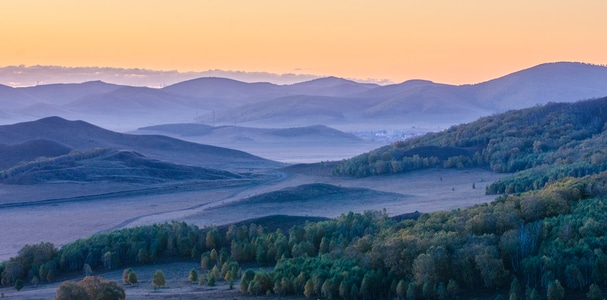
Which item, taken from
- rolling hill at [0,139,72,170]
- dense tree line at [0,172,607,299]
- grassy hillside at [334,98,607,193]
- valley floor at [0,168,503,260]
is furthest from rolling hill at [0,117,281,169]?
dense tree line at [0,172,607,299]

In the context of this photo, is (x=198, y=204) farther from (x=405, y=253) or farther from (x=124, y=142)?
(x=124, y=142)

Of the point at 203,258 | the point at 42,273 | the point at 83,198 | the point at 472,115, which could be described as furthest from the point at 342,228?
the point at 472,115

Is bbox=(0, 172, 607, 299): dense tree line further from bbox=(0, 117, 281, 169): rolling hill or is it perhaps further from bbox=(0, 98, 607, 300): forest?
bbox=(0, 117, 281, 169): rolling hill

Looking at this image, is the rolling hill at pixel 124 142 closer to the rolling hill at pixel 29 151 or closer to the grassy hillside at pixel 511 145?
the rolling hill at pixel 29 151

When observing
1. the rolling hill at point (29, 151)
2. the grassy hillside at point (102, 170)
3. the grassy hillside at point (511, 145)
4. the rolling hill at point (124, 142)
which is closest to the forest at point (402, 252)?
the grassy hillside at point (511, 145)

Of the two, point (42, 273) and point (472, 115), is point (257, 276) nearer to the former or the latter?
point (42, 273)
